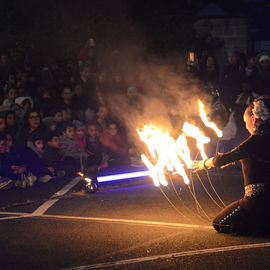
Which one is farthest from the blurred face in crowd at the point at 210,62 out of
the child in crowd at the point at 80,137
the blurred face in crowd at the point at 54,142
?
the blurred face in crowd at the point at 54,142

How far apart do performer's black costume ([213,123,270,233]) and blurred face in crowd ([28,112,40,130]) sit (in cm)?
615

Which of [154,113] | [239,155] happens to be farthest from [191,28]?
[239,155]

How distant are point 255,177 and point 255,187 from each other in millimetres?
125

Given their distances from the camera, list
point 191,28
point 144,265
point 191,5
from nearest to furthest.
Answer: point 144,265 → point 191,28 → point 191,5

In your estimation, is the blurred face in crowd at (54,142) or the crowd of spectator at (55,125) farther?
the blurred face in crowd at (54,142)

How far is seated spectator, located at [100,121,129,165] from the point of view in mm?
12242

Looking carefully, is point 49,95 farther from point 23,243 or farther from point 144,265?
point 144,265

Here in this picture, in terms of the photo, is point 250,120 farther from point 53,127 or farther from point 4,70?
point 4,70

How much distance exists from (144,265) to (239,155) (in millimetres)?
1950

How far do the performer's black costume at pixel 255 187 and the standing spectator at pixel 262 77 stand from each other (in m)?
6.74

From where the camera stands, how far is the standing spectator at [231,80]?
13.6m

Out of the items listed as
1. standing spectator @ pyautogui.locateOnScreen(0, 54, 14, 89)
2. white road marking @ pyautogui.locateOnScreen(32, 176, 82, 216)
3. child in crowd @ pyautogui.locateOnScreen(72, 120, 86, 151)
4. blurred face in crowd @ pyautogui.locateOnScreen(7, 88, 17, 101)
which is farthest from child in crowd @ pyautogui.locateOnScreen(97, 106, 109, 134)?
standing spectator @ pyautogui.locateOnScreen(0, 54, 14, 89)

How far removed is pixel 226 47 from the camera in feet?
63.7

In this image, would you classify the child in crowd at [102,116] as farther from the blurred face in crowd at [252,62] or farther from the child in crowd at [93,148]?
the blurred face in crowd at [252,62]
